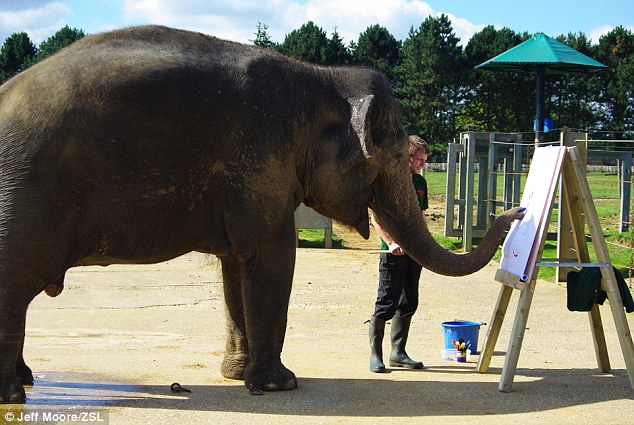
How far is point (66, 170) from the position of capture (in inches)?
269

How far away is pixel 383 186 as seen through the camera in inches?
320

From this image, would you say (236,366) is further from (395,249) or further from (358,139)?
(358,139)

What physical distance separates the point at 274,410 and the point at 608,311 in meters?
6.27

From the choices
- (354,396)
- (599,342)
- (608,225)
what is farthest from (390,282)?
(608,225)

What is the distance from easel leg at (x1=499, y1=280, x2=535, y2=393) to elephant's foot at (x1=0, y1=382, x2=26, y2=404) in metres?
3.73

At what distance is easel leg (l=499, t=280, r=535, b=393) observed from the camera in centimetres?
773

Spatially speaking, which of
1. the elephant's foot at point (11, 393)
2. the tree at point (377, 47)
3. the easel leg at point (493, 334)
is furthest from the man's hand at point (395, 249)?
the tree at point (377, 47)

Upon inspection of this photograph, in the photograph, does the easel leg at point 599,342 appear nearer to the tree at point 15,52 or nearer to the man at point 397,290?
the man at point 397,290

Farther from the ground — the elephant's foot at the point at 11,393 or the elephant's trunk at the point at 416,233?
the elephant's trunk at the point at 416,233

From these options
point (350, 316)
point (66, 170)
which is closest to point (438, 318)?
point (350, 316)

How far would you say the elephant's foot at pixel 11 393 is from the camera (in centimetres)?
682

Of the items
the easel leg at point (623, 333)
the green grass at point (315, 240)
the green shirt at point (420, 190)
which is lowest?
the green grass at point (315, 240)

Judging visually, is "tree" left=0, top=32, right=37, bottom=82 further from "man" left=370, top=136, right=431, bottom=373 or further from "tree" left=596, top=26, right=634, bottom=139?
"man" left=370, top=136, right=431, bottom=373

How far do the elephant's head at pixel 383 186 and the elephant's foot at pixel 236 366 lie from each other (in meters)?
1.44
